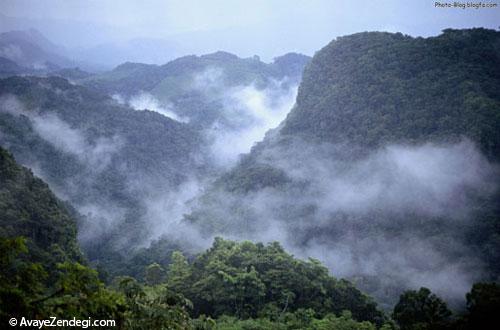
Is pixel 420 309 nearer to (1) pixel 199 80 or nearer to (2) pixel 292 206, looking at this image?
(2) pixel 292 206

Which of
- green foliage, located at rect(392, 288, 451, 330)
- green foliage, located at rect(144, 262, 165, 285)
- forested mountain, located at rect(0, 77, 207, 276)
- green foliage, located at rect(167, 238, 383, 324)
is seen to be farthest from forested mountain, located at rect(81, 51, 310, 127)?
green foliage, located at rect(392, 288, 451, 330)

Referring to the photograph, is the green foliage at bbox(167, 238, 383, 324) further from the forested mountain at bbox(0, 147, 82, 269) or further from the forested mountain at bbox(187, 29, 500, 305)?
the forested mountain at bbox(187, 29, 500, 305)

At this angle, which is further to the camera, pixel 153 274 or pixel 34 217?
pixel 34 217

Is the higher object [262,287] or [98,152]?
[98,152]

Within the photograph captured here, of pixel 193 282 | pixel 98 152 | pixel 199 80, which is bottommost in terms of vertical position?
pixel 193 282

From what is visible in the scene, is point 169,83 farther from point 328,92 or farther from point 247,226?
point 247,226

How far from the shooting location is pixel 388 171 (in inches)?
Result: 1510

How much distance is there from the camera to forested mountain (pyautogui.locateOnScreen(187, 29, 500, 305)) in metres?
30.2

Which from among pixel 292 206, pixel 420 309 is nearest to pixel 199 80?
pixel 292 206

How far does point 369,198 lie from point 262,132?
6516 cm

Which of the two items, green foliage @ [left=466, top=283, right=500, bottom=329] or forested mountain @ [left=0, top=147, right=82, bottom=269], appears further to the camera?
Answer: forested mountain @ [left=0, top=147, right=82, bottom=269]

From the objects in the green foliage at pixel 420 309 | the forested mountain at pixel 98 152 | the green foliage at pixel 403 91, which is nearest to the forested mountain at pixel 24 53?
the forested mountain at pixel 98 152

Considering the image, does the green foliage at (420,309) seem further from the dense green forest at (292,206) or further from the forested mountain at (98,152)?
the forested mountain at (98,152)

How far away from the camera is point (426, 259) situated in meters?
29.7
